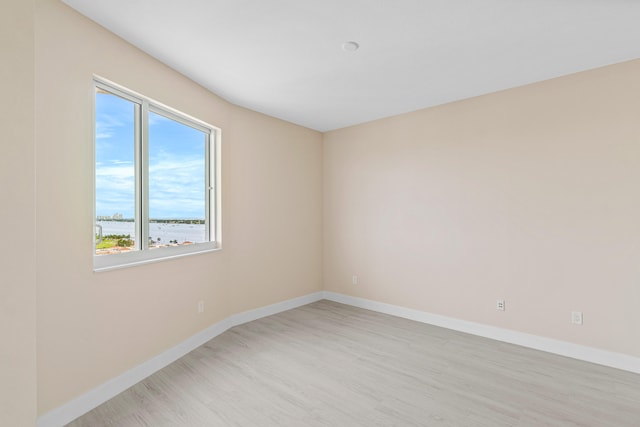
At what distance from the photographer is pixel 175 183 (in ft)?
9.50

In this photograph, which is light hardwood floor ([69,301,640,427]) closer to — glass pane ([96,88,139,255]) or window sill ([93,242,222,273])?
window sill ([93,242,222,273])

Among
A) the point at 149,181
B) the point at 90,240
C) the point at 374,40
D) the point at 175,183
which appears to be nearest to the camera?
the point at 90,240

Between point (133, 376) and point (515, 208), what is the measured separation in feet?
12.5

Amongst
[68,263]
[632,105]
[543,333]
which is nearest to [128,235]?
[68,263]

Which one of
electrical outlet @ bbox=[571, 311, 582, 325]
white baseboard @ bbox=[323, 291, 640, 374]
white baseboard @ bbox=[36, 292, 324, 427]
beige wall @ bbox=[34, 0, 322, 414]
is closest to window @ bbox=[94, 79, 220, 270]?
beige wall @ bbox=[34, 0, 322, 414]

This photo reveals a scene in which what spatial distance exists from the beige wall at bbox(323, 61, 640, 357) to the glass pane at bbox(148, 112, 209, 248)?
2179 millimetres

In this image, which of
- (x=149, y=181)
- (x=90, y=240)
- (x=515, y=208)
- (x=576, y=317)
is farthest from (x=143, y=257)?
(x=576, y=317)

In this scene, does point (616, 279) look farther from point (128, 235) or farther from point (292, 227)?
point (128, 235)

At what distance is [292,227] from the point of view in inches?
168

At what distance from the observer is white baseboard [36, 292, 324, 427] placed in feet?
5.98

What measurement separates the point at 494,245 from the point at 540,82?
1690 mm

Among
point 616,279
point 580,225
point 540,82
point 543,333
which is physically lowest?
point 543,333

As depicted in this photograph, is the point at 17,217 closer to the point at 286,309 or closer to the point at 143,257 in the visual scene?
the point at 143,257

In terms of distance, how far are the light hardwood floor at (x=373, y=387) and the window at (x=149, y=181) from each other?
3.42 feet
